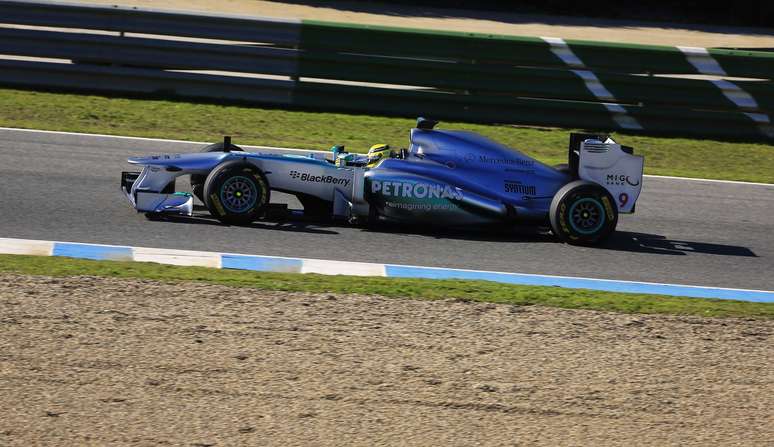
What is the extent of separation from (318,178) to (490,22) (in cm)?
1778

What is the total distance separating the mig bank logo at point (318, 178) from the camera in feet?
30.1

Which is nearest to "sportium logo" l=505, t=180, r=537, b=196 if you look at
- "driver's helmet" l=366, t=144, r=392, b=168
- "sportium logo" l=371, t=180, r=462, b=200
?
"sportium logo" l=371, t=180, r=462, b=200

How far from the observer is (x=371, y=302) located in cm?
719

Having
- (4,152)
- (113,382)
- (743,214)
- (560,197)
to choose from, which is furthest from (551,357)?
(4,152)

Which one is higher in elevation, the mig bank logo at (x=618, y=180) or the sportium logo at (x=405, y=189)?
the mig bank logo at (x=618, y=180)

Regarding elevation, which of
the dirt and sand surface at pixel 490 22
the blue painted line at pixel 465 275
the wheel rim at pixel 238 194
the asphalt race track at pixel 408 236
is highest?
the dirt and sand surface at pixel 490 22

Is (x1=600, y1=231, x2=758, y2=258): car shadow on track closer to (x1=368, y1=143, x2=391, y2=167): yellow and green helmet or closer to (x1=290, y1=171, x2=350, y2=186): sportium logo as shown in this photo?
(x1=368, y1=143, x2=391, y2=167): yellow and green helmet

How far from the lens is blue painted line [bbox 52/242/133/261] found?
805cm

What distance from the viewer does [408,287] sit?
762 centimetres

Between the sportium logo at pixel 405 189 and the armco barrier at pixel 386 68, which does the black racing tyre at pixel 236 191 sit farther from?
the armco barrier at pixel 386 68

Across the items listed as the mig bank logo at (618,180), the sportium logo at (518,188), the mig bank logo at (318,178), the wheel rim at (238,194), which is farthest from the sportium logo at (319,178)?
the mig bank logo at (618,180)

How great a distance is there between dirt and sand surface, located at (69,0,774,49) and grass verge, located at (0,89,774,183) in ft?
33.5

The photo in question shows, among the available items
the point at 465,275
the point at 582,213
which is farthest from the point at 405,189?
the point at 582,213

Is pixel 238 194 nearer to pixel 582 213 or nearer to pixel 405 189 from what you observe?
pixel 405 189
